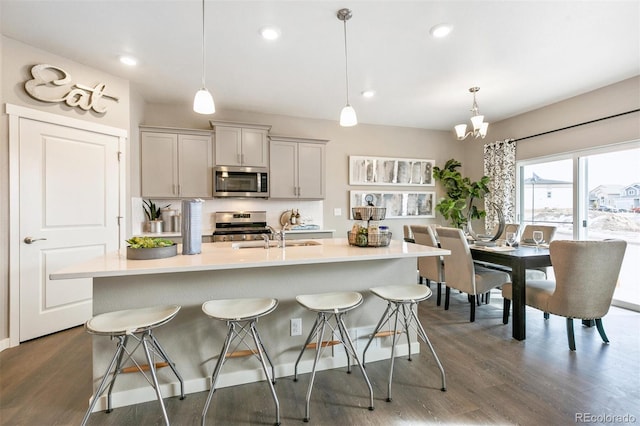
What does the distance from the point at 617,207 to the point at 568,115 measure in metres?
1.34

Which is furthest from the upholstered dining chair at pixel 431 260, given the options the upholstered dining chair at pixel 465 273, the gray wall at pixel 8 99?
the gray wall at pixel 8 99

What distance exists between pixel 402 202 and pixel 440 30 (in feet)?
10.7

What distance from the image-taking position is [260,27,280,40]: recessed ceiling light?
7.90 ft

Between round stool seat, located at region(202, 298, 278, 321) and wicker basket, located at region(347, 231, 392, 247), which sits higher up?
wicker basket, located at region(347, 231, 392, 247)

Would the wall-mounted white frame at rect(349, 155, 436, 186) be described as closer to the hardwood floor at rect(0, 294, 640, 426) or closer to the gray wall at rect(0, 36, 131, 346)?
the hardwood floor at rect(0, 294, 640, 426)

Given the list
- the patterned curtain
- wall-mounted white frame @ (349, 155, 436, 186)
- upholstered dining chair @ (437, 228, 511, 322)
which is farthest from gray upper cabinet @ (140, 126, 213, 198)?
the patterned curtain

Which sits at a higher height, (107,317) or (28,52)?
(28,52)

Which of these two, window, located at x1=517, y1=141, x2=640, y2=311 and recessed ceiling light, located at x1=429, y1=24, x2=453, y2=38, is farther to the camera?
window, located at x1=517, y1=141, x2=640, y2=311

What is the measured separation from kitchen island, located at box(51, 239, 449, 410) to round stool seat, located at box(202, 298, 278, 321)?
0.68 ft

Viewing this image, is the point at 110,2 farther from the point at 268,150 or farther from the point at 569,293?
the point at 569,293

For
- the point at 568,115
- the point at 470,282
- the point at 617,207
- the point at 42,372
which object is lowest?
the point at 42,372

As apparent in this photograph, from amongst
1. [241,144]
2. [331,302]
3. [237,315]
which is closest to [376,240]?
[331,302]

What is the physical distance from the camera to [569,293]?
2.34 metres

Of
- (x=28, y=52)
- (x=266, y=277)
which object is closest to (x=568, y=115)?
(x=266, y=277)
